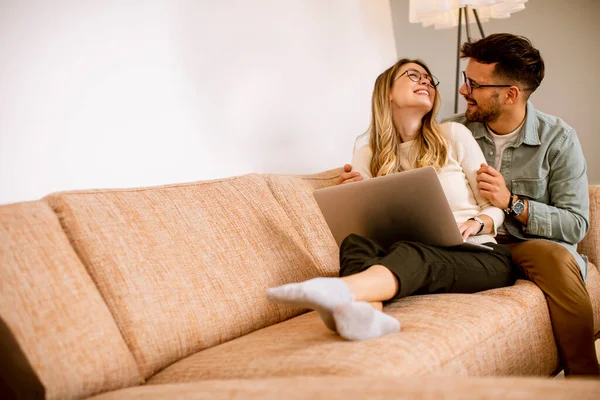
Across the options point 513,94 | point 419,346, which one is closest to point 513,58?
point 513,94

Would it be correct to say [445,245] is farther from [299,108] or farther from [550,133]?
[299,108]

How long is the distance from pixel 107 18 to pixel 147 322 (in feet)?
3.49

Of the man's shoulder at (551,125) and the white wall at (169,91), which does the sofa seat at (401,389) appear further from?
the man's shoulder at (551,125)

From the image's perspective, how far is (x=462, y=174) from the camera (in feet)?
7.19

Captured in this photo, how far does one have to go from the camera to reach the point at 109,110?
1.96 metres

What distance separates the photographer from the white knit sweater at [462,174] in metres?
2.12

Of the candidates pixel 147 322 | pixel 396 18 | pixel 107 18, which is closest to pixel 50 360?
pixel 147 322

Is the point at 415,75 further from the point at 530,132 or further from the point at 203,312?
the point at 203,312

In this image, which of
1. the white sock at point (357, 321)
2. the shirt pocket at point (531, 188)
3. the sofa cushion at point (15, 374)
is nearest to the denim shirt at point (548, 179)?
the shirt pocket at point (531, 188)

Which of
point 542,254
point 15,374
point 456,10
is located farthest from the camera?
point 456,10

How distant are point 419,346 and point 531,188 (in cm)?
120

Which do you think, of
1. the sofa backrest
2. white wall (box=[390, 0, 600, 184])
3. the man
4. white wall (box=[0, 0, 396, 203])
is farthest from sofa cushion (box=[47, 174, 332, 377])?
white wall (box=[390, 0, 600, 184])

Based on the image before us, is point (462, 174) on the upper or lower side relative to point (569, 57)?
lower

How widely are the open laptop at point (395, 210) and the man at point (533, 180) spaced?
25 centimetres
